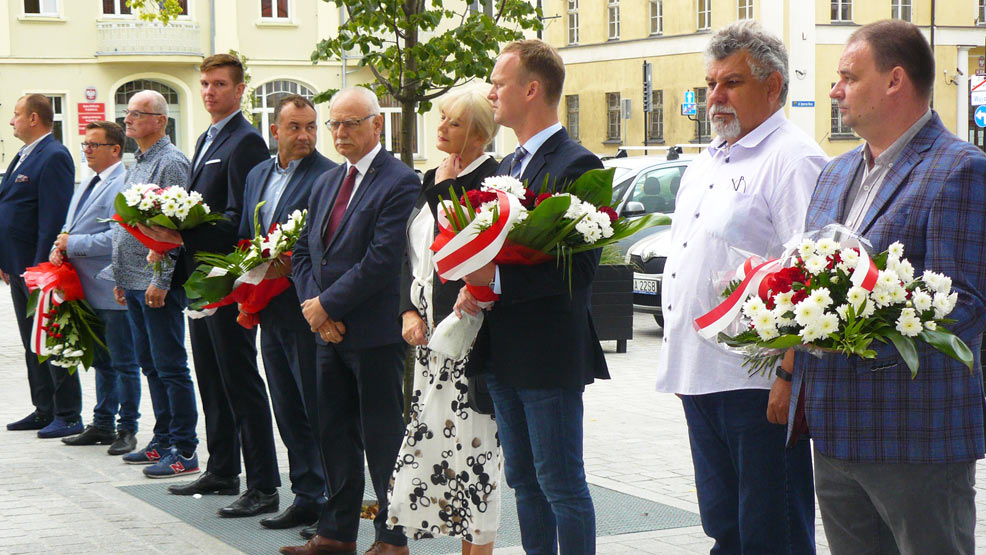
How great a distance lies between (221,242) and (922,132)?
14.5 feet

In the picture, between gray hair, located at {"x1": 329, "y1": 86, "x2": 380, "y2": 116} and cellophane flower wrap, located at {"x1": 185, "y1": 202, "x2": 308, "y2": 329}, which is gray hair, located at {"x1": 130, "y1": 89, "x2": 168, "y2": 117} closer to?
cellophane flower wrap, located at {"x1": 185, "y1": 202, "x2": 308, "y2": 329}

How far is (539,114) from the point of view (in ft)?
16.0

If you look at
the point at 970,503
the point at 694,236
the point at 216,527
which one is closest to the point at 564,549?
the point at 694,236

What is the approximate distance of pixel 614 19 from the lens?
5284 cm

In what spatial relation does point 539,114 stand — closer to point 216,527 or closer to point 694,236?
point 694,236

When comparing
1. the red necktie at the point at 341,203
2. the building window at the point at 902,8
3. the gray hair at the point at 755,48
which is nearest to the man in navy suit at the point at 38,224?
the red necktie at the point at 341,203

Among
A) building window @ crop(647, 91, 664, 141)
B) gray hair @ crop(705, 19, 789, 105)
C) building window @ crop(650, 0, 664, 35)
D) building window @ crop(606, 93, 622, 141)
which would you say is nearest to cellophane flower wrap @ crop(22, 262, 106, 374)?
gray hair @ crop(705, 19, 789, 105)

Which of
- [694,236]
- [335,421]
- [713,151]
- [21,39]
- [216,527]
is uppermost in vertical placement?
[21,39]

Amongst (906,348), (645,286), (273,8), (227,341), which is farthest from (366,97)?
(273,8)

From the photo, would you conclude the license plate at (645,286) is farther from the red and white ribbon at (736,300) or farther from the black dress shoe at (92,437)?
the red and white ribbon at (736,300)

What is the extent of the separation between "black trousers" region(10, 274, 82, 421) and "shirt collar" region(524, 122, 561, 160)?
5.43 meters

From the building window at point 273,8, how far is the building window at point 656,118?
16302mm

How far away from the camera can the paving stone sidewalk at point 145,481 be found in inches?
238

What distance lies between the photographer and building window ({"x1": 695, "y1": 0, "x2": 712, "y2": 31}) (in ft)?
159
